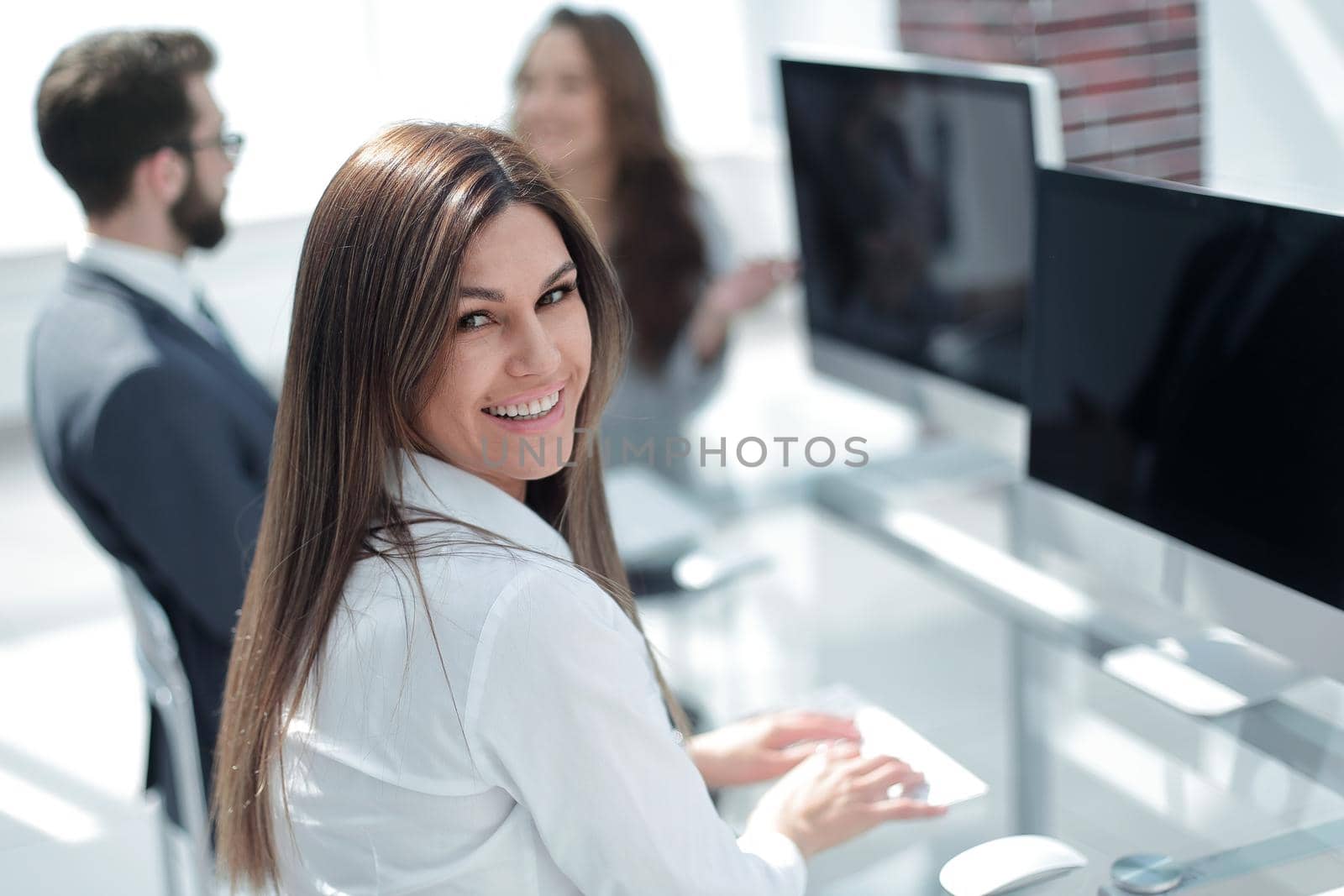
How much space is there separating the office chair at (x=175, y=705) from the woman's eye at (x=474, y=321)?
0.98 m

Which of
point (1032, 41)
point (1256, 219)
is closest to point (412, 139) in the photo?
point (1256, 219)

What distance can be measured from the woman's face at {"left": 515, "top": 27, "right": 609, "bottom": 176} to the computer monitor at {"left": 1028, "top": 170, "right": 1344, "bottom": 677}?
1309 millimetres

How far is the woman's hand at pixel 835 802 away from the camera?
4.54ft

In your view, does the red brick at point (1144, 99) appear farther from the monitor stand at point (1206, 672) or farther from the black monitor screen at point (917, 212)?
the monitor stand at point (1206, 672)

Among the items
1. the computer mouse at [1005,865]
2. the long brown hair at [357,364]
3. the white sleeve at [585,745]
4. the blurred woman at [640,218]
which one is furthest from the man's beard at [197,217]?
the computer mouse at [1005,865]

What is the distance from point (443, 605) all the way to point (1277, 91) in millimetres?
2086

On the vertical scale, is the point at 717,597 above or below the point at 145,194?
below

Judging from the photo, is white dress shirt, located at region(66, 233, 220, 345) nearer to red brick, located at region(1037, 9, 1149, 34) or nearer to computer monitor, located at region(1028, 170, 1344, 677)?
Answer: computer monitor, located at region(1028, 170, 1344, 677)

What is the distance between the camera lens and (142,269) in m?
2.02

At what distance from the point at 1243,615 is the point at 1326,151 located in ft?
3.93

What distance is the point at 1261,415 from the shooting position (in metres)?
1.54

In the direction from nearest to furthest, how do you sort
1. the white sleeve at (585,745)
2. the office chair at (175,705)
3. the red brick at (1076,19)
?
the white sleeve at (585,745) < the office chair at (175,705) < the red brick at (1076,19)

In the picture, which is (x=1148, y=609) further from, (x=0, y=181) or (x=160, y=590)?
(x=0, y=181)

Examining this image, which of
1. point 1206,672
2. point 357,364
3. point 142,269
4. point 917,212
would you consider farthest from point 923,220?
point 357,364
